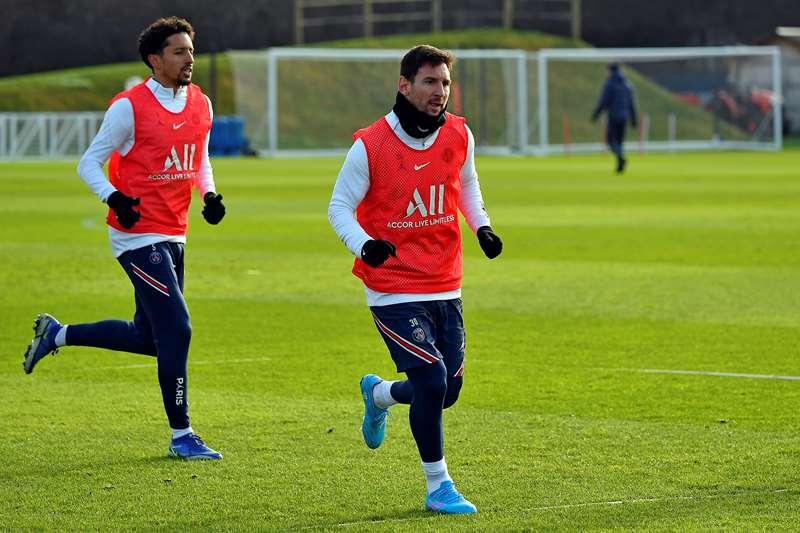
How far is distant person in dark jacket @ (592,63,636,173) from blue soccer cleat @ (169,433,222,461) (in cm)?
2878

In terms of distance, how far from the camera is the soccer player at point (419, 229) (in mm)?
6633

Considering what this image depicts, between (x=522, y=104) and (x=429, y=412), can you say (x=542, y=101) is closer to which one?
(x=522, y=104)

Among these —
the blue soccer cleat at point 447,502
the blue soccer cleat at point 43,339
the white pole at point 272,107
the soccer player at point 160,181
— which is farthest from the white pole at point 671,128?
the blue soccer cleat at point 447,502

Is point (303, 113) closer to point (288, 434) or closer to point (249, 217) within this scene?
point (249, 217)

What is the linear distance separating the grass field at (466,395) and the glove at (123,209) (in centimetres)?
110

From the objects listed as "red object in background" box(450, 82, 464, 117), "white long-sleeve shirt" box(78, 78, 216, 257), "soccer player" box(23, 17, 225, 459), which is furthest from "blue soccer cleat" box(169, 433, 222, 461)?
"red object in background" box(450, 82, 464, 117)

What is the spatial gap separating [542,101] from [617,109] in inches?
513

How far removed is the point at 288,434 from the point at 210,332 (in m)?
4.08

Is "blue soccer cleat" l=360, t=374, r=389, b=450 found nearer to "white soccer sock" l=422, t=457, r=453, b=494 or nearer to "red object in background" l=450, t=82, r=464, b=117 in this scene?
"white soccer sock" l=422, t=457, r=453, b=494

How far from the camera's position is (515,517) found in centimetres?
638

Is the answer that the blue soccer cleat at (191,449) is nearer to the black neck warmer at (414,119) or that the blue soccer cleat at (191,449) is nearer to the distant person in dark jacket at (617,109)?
the black neck warmer at (414,119)

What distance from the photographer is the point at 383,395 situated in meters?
7.23

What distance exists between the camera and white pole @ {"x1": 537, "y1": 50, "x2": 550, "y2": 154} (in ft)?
163

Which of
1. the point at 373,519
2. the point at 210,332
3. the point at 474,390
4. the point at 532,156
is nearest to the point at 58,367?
the point at 210,332
